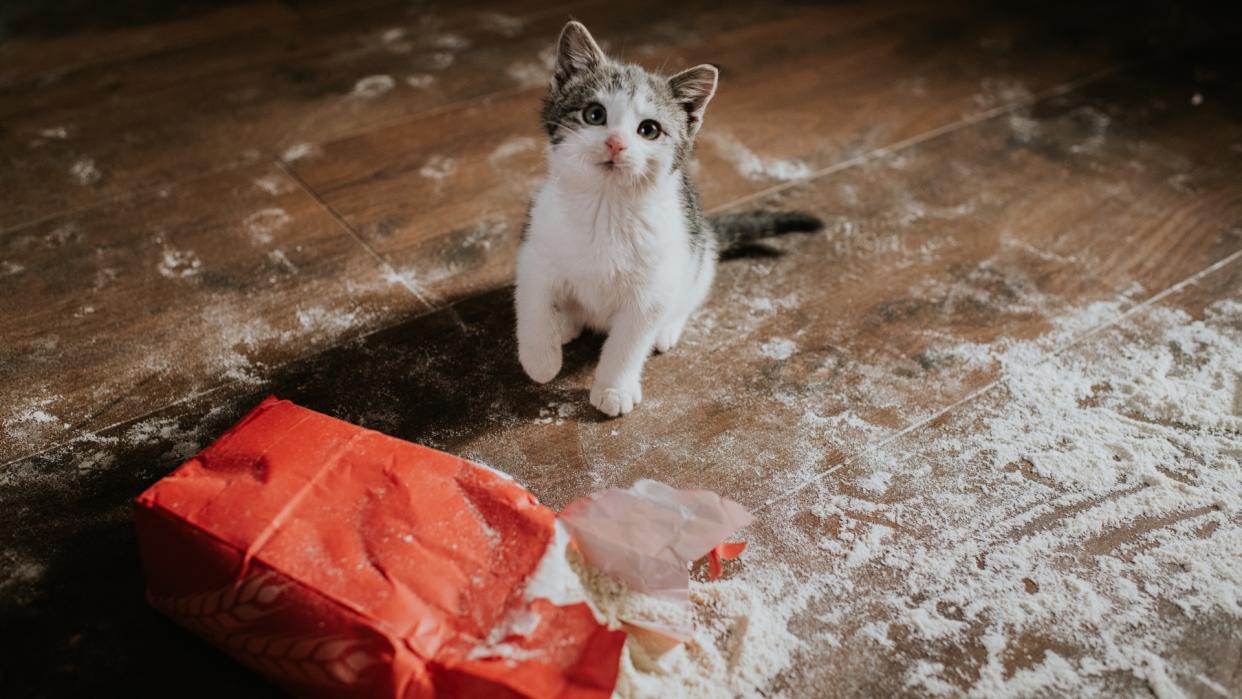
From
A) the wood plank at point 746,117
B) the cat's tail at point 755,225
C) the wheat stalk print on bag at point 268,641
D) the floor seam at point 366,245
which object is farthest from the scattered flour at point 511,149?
the wheat stalk print on bag at point 268,641

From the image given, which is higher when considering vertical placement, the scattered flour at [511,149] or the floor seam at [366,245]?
the scattered flour at [511,149]

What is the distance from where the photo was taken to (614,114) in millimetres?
1247

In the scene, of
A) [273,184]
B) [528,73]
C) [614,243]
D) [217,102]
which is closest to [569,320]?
[614,243]

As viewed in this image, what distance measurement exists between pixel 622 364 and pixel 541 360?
137 mm

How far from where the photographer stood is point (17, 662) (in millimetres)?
1030

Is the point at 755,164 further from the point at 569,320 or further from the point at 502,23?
the point at 502,23

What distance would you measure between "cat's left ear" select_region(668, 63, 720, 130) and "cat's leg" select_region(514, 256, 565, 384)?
34cm

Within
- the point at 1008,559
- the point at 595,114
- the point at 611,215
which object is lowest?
the point at 1008,559

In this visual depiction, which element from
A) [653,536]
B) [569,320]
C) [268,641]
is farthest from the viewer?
[569,320]

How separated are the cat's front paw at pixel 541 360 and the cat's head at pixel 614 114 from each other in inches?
11.5

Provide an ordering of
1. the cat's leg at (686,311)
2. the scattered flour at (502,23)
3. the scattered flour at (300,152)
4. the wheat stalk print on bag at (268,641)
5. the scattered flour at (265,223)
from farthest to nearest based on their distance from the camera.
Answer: the scattered flour at (502,23) < the scattered flour at (300,152) < the scattered flour at (265,223) < the cat's leg at (686,311) < the wheat stalk print on bag at (268,641)

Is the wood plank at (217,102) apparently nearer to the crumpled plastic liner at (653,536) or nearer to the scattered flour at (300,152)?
the scattered flour at (300,152)

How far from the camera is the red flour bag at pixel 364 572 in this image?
0.91 meters

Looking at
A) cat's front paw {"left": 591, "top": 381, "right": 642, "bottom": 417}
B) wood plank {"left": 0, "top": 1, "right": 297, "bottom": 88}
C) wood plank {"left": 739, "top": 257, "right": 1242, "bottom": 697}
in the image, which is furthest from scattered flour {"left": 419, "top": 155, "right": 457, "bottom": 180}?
wood plank {"left": 739, "top": 257, "right": 1242, "bottom": 697}
